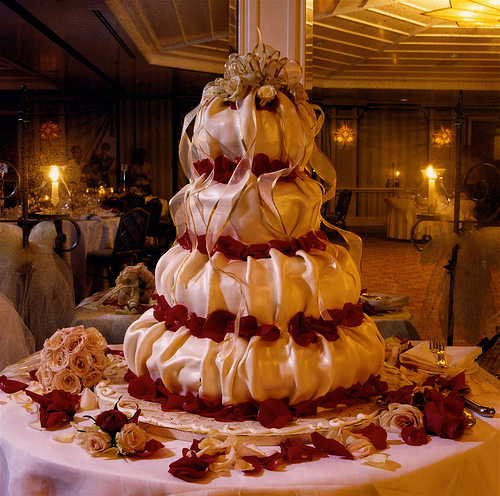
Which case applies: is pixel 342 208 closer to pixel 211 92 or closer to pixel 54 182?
pixel 211 92

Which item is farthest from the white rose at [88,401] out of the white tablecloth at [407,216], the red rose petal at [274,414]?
the white tablecloth at [407,216]

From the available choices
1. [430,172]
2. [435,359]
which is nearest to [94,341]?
[435,359]

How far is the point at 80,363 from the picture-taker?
61.7 inches

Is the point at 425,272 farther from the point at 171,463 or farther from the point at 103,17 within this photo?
the point at 103,17

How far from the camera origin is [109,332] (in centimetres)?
276

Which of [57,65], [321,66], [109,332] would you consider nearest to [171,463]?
[109,332]

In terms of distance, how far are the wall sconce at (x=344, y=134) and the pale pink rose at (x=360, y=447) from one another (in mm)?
2530

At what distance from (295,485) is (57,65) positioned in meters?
4.64

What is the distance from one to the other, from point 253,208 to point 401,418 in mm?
597

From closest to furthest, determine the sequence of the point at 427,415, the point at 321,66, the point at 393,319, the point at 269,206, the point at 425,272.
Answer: the point at 427,415, the point at 269,206, the point at 393,319, the point at 321,66, the point at 425,272

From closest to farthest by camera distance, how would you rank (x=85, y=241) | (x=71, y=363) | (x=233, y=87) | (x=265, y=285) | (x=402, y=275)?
(x=265, y=285) < (x=233, y=87) < (x=71, y=363) < (x=402, y=275) < (x=85, y=241)

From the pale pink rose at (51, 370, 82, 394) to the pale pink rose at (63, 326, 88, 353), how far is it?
0.06m

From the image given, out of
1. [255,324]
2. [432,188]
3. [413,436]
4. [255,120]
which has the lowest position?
[413,436]

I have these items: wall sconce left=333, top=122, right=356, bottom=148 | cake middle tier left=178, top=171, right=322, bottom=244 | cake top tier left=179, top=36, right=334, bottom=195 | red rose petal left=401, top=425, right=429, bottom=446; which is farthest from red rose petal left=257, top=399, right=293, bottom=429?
wall sconce left=333, top=122, right=356, bottom=148
